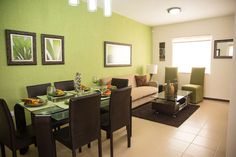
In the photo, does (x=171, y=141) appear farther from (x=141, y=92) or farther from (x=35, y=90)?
(x=35, y=90)

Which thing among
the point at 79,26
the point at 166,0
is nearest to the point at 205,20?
the point at 166,0

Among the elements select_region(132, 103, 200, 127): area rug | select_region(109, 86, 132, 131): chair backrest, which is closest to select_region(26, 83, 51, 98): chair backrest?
select_region(109, 86, 132, 131): chair backrest

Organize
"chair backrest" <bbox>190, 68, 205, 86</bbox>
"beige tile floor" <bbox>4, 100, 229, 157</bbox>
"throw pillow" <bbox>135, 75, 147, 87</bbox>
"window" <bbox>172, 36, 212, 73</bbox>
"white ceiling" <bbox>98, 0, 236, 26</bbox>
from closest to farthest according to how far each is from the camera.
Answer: "beige tile floor" <bbox>4, 100, 229, 157</bbox>
"white ceiling" <bbox>98, 0, 236, 26</bbox>
"chair backrest" <bbox>190, 68, 205, 86</bbox>
"throw pillow" <bbox>135, 75, 147, 87</bbox>
"window" <bbox>172, 36, 212, 73</bbox>

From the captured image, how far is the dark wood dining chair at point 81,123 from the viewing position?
1.59 m

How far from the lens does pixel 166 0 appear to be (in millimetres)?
3521

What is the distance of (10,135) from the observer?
1.61 metres

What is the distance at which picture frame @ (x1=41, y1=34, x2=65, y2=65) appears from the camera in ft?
9.81

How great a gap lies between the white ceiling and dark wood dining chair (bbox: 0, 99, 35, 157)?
3.10 m

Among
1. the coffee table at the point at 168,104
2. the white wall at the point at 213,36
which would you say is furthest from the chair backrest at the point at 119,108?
the white wall at the point at 213,36

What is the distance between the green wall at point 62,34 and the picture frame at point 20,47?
0.22ft

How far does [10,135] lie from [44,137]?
1.11 feet

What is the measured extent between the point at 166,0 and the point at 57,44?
8.52 feet

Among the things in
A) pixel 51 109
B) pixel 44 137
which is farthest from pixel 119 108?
pixel 44 137

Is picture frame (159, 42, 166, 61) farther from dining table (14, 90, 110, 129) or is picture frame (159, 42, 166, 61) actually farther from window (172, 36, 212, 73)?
dining table (14, 90, 110, 129)
